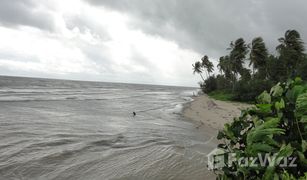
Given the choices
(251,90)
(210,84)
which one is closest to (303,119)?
(251,90)

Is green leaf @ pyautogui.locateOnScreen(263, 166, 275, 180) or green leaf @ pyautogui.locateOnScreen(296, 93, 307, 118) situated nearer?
green leaf @ pyautogui.locateOnScreen(263, 166, 275, 180)

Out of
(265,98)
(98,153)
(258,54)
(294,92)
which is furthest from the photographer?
(258,54)

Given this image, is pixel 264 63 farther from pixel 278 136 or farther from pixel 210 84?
pixel 278 136

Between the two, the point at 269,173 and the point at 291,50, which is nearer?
the point at 269,173

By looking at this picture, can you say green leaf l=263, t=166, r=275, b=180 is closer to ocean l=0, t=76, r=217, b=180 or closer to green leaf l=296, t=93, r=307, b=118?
green leaf l=296, t=93, r=307, b=118

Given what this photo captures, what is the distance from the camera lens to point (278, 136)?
2.12 m

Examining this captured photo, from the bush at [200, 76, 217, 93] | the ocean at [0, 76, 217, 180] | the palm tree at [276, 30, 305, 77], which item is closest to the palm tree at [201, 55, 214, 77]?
the bush at [200, 76, 217, 93]

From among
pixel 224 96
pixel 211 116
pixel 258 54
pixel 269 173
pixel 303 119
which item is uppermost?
pixel 258 54

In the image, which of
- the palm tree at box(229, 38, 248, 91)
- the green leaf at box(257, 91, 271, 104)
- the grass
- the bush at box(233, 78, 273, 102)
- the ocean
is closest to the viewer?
the green leaf at box(257, 91, 271, 104)

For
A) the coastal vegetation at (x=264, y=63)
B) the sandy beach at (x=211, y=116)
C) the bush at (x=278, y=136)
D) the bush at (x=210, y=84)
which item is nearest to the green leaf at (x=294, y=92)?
the bush at (x=278, y=136)

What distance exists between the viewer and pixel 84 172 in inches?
280

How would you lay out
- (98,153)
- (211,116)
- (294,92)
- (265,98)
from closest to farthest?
(294,92) → (265,98) → (98,153) → (211,116)

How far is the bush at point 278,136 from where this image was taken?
1991 mm

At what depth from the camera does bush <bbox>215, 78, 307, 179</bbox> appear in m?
1.99
